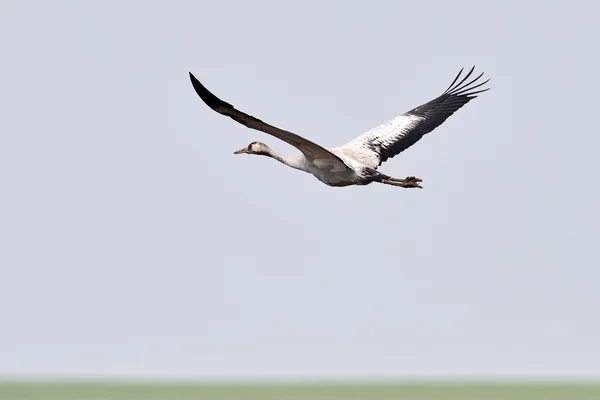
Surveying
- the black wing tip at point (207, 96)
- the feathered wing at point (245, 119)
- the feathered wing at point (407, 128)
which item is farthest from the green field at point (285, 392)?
the black wing tip at point (207, 96)

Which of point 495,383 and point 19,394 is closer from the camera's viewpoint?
point 19,394

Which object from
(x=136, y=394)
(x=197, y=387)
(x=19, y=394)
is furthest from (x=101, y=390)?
(x=197, y=387)

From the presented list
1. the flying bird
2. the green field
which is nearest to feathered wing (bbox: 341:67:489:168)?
the flying bird

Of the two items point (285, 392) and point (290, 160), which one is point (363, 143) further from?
point (285, 392)

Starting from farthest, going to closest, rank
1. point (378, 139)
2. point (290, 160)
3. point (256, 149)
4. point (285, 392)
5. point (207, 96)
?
point (285, 392) < point (378, 139) < point (256, 149) < point (290, 160) < point (207, 96)

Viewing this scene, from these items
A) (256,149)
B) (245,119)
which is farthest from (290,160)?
(245,119)

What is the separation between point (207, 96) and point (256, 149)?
10.5ft

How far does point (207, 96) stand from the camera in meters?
24.4

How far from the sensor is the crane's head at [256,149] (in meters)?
27.4

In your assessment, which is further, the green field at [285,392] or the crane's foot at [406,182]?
the green field at [285,392]

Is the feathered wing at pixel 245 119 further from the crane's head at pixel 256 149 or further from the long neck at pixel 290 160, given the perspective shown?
the crane's head at pixel 256 149

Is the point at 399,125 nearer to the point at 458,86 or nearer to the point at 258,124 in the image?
the point at 458,86

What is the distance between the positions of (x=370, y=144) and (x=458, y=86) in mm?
2904

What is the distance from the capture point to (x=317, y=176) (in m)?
26.8
